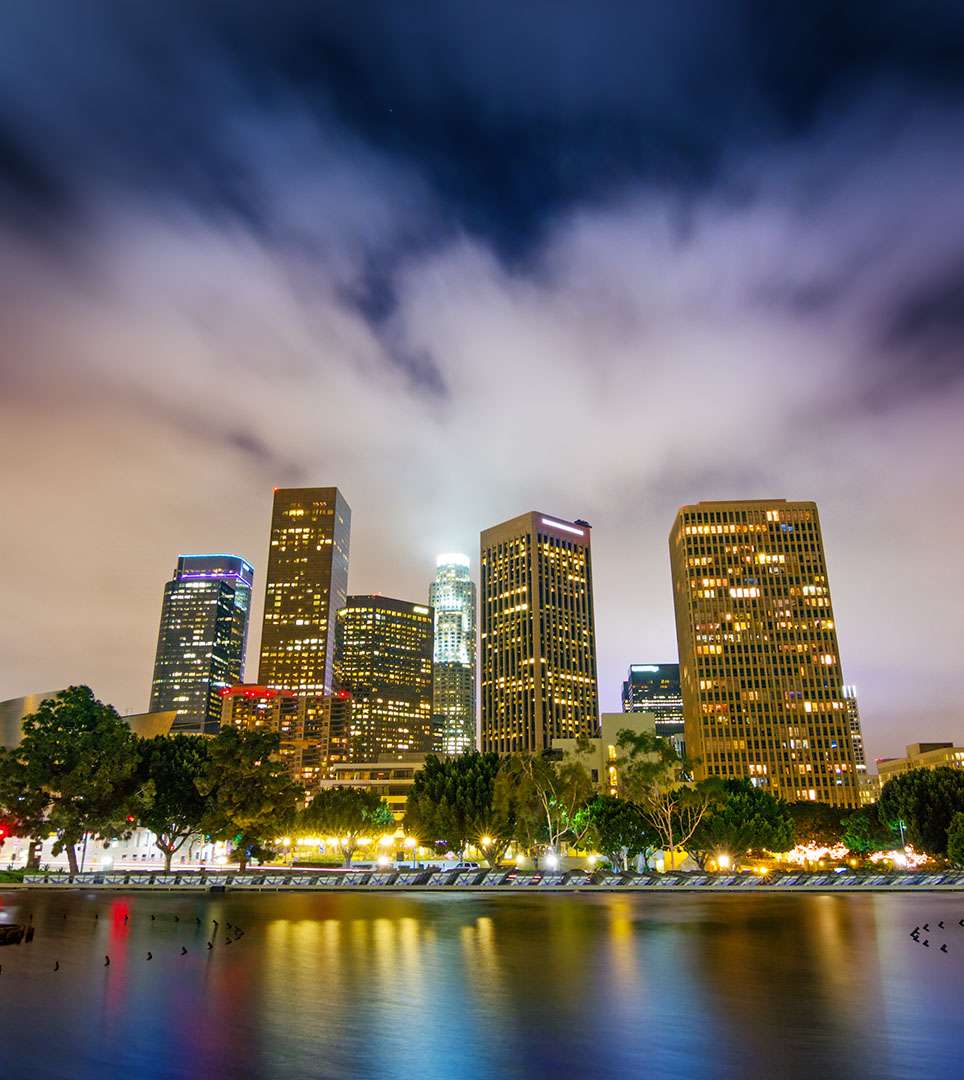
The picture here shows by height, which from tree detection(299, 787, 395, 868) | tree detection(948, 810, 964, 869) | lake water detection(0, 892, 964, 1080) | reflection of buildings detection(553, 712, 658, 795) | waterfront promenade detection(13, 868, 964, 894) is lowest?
waterfront promenade detection(13, 868, 964, 894)

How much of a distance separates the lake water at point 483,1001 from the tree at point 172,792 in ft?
145

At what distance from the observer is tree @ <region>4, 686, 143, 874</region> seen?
3142 inches

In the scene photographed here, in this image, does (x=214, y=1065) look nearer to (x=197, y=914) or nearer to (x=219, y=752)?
(x=197, y=914)

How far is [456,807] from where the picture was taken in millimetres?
86125

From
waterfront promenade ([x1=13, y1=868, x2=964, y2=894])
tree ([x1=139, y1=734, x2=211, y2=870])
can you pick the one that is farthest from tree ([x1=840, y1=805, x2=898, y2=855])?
tree ([x1=139, y1=734, x2=211, y2=870])

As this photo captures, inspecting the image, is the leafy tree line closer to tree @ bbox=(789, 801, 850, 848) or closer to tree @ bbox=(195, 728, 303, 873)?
tree @ bbox=(195, 728, 303, 873)

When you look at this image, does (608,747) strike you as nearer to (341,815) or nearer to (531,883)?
(341,815)

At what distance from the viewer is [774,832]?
95188 mm

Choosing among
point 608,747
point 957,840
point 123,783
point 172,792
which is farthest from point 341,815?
point 957,840

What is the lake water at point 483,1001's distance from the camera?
16531 millimetres

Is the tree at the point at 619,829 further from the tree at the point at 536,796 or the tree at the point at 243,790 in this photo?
the tree at the point at 243,790

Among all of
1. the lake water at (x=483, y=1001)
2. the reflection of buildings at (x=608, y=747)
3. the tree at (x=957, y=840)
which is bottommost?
the lake water at (x=483, y=1001)

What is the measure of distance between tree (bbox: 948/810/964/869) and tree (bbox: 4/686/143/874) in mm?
81736

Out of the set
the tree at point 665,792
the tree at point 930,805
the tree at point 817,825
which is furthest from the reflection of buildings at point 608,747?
the tree at point 930,805
